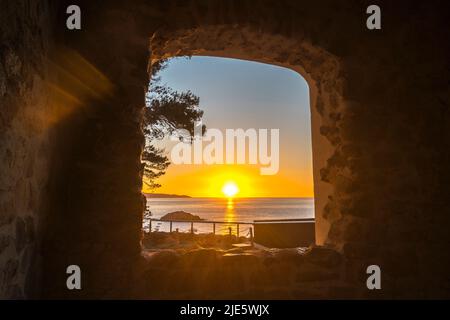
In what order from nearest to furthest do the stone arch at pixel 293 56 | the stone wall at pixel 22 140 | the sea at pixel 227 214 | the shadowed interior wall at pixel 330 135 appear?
the stone wall at pixel 22 140 < the shadowed interior wall at pixel 330 135 < the stone arch at pixel 293 56 < the sea at pixel 227 214

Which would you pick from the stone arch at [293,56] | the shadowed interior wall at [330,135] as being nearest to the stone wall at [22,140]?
the shadowed interior wall at [330,135]

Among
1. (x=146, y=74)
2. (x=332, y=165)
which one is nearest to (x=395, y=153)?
(x=332, y=165)

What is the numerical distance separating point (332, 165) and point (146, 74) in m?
1.57

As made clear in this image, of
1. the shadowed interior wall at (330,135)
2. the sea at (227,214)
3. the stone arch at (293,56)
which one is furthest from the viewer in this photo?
the sea at (227,214)

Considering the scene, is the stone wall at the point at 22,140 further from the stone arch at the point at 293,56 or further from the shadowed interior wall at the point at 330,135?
the stone arch at the point at 293,56

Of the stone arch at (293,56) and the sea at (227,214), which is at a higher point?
the stone arch at (293,56)

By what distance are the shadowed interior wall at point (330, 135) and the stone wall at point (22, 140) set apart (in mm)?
46

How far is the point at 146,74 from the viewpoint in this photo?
232 centimetres

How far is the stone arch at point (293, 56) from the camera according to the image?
2.53 m

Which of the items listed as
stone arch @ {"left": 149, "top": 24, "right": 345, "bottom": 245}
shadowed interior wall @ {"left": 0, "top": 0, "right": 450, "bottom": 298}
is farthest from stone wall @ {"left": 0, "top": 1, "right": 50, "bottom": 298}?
stone arch @ {"left": 149, "top": 24, "right": 345, "bottom": 245}

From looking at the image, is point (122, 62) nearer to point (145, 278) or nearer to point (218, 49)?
point (218, 49)

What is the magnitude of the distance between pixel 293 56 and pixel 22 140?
2.11 metres

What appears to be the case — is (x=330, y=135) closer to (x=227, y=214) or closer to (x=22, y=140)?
(x=22, y=140)

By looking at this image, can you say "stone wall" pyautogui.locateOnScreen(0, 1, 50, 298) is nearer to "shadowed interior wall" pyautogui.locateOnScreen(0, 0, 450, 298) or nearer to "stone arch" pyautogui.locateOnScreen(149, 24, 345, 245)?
"shadowed interior wall" pyautogui.locateOnScreen(0, 0, 450, 298)
